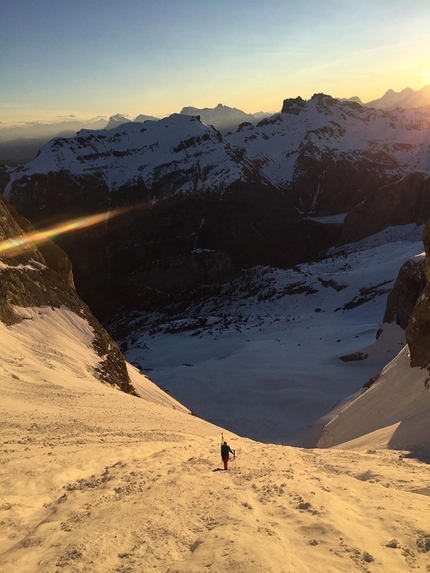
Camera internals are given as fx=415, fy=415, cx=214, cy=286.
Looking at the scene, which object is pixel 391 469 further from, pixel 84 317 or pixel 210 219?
pixel 210 219

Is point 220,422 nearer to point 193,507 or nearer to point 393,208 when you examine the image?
point 193,507

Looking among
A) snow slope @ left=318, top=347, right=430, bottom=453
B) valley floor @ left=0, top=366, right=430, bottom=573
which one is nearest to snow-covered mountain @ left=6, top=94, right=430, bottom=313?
snow slope @ left=318, top=347, right=430, bottom=453

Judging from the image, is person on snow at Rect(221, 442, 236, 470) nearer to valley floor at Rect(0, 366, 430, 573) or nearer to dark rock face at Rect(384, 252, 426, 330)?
valley floor at Rect(0, 366, 430, 573)

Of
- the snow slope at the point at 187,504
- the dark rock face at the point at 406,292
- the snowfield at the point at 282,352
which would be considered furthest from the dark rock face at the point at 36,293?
the dark rock face at the point at 406,292

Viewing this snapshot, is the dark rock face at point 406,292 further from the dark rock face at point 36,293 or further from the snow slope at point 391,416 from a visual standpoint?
the dark rock face at point 36,293

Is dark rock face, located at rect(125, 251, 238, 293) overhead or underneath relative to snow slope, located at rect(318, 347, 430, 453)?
underneath

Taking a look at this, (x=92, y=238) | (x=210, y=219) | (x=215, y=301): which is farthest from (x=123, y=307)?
(x=210, y=219)
